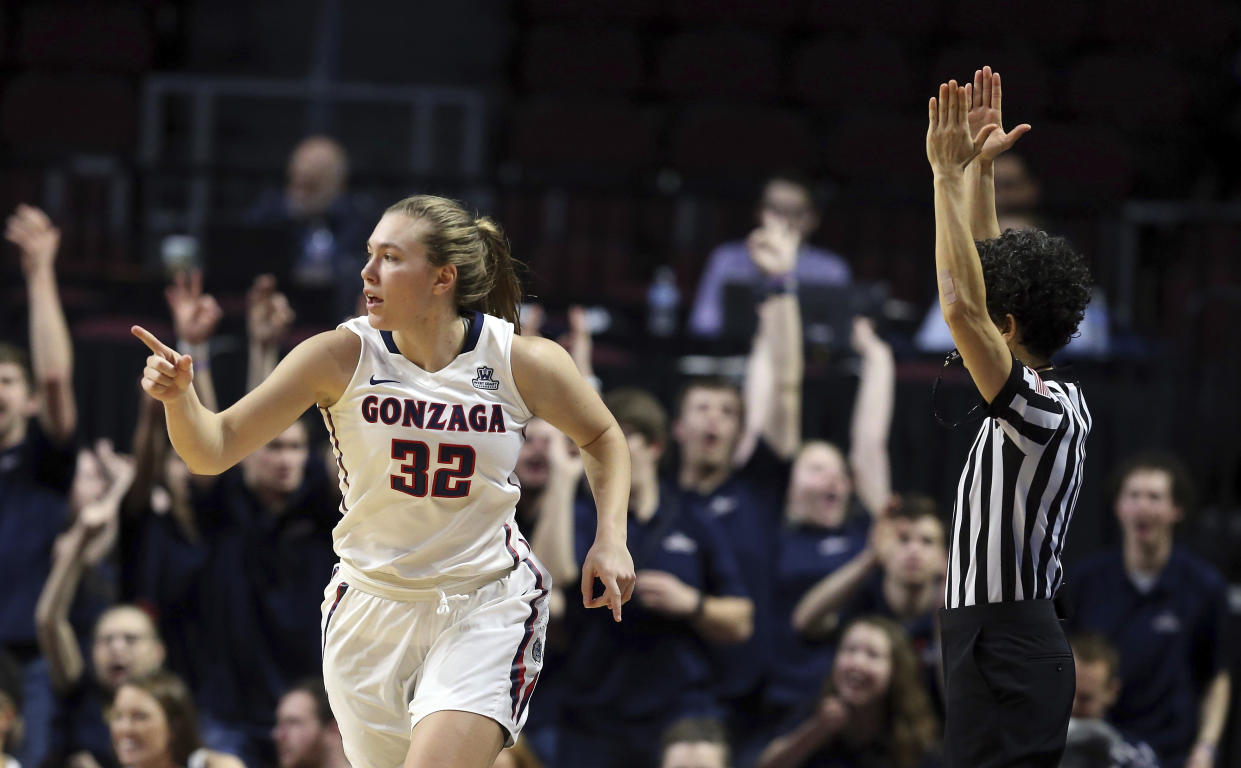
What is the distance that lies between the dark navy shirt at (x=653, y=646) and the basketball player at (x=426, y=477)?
2.72 metres

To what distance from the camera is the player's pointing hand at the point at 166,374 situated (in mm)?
3500

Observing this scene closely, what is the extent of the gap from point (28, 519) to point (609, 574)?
4.19 meters

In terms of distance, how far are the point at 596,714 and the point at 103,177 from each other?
180 inches

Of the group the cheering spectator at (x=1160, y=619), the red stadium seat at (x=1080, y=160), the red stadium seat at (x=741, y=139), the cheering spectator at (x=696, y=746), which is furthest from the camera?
the red stadium seat at (x=741, y=139)

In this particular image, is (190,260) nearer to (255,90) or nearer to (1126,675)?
(255,90)

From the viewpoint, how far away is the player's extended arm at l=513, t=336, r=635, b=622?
3.81m

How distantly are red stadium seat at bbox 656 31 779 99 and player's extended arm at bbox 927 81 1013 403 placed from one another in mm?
7250

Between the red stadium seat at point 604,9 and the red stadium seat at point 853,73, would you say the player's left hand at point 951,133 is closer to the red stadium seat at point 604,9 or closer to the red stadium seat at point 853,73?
the red stadium seat at point 853,73

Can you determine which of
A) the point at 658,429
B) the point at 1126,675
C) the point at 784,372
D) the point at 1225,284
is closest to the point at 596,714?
the point at 658,429

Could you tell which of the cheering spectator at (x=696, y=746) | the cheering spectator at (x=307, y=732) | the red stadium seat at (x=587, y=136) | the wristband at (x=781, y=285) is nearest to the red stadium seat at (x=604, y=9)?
the red stadium seat at (x=587, y=136)

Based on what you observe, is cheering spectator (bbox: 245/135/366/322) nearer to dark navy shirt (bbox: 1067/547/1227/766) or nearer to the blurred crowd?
the blurred crowd

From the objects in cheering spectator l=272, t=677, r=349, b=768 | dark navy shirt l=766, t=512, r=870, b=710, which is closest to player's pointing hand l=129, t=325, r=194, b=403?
cheering spectator l=272, t=677, r=349, b=768

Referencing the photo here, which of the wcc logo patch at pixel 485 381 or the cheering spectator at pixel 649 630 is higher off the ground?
the wcc logo patch at pixel 485 381

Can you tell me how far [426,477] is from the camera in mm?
3719
